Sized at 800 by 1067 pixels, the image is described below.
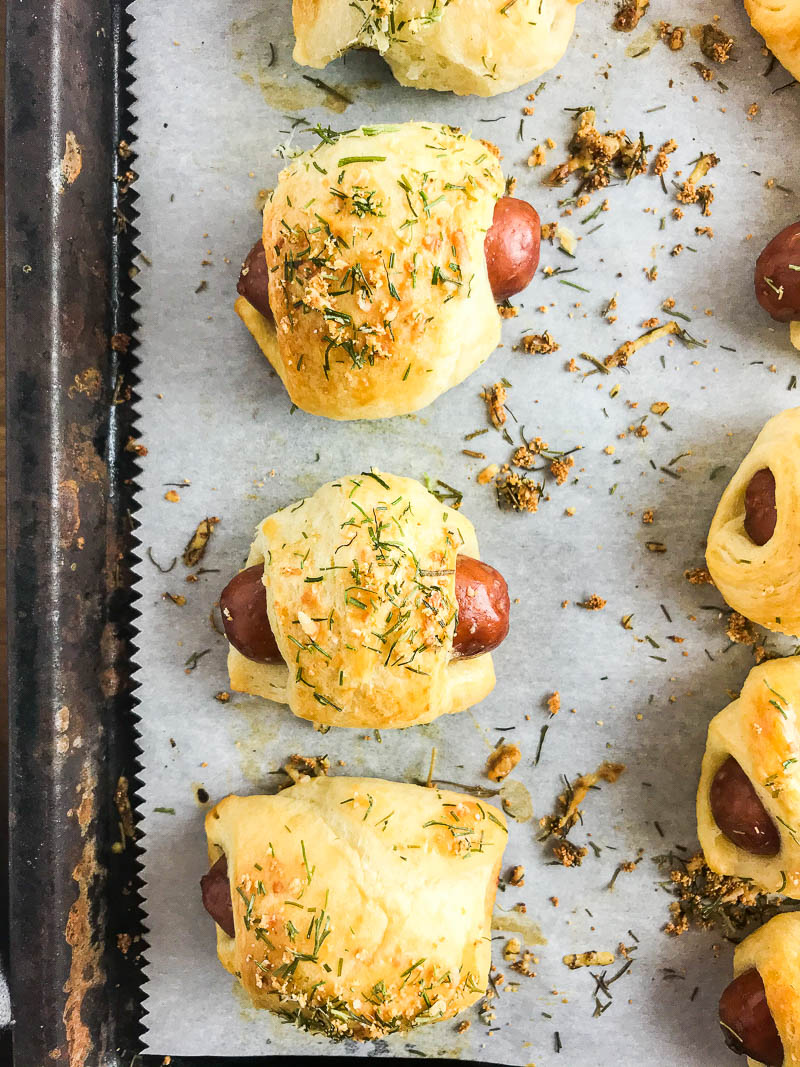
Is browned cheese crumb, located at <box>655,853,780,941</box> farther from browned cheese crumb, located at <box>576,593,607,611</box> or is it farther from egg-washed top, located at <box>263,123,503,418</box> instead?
egg-washed top, located at <box>263,123,503,418</box>

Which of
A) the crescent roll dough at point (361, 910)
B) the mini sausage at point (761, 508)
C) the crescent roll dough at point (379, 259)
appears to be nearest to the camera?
the crescent roll dough at point (379, 259)

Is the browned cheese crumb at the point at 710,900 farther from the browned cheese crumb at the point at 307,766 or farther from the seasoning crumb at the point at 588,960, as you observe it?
the browned cheese crumb at the point at 307,766

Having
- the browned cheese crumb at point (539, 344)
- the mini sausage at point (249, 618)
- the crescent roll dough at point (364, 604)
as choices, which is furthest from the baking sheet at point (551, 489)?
the crescent roll dough at point (364, 604)

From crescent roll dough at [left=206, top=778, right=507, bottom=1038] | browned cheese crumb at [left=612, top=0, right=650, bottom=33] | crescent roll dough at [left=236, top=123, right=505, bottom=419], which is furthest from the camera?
browned cheese crumb at [left=612, top=0, right=650, bottom=33]

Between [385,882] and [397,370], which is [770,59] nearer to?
[397,370]

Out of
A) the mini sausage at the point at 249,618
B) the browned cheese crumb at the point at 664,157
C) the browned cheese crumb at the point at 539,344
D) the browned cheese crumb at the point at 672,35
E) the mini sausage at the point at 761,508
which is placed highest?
the browned cheese crumb at the point at 672,35

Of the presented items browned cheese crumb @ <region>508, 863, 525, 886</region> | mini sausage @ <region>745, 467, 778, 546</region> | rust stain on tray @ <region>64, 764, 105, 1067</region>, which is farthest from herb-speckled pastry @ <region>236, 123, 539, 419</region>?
browned cheese crumb @ <region>508, 863, 525, 886</region>

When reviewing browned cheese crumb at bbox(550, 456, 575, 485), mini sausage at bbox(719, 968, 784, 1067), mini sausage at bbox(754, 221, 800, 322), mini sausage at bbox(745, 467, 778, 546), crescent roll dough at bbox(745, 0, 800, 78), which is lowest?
mini sausage at bbox(719, 968, 784, 1067)
